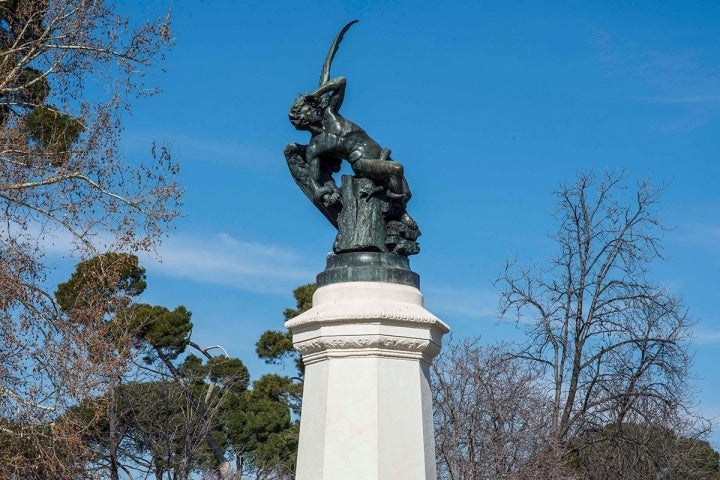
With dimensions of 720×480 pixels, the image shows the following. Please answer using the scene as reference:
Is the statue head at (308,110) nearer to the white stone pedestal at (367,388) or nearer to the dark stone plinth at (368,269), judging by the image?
the dark stone plinth at (368,269)

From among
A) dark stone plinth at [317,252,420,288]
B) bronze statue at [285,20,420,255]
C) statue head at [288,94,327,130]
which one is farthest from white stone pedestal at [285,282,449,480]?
statue head at [288,94,327,130]

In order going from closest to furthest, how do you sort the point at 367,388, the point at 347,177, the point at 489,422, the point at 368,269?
the point at 367,388 → the point at 368,269 → the point at 347,177 → the point at 489,422

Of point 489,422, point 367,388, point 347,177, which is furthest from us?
point 489,422

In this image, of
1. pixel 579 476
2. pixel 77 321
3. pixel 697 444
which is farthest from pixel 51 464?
pixel 697 444

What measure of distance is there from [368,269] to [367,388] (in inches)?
38.4

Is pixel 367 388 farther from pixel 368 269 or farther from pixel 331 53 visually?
pixel 331 53

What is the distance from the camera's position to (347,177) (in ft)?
33.2

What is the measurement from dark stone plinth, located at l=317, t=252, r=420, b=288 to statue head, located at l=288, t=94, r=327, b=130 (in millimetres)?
1191

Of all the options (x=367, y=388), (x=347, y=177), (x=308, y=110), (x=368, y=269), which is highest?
(x=308, y=110)

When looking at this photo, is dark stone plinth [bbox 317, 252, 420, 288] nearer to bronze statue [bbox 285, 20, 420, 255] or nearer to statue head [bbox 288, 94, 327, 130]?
bronze statue [bbox 285, 20, 420, 255]

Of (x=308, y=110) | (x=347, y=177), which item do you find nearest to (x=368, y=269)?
(x=347, y=177)

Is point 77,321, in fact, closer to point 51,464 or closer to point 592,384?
point 51,464

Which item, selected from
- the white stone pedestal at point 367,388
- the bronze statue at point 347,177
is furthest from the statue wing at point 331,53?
the white stone pedestal at point 367,388

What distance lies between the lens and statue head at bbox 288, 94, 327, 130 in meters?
10.2
